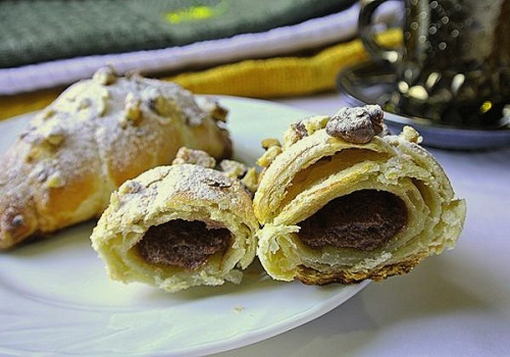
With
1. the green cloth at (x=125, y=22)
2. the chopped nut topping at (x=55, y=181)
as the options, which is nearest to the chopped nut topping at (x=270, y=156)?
the chopped nut topping at (x=55, y=181)

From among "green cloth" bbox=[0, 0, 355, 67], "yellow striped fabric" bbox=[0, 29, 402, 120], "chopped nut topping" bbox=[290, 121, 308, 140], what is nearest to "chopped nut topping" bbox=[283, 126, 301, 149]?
"chopped nut topping" bbox=[290, 121, 308, 140]

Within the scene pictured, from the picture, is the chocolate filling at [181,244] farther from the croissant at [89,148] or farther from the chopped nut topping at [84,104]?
the chopped nut topping at [84,104]

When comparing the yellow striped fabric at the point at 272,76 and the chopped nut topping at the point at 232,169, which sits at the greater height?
the chopped nut topping at the point at 232,169

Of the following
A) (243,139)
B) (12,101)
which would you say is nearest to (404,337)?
(243,139)

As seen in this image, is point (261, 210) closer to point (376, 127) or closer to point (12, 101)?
point (376, 127)

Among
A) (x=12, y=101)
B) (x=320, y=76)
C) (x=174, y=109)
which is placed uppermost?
(x=174, y=109)

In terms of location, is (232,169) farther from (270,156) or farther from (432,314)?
(432,314)

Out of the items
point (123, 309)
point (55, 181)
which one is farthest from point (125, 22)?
point (123, 309)
